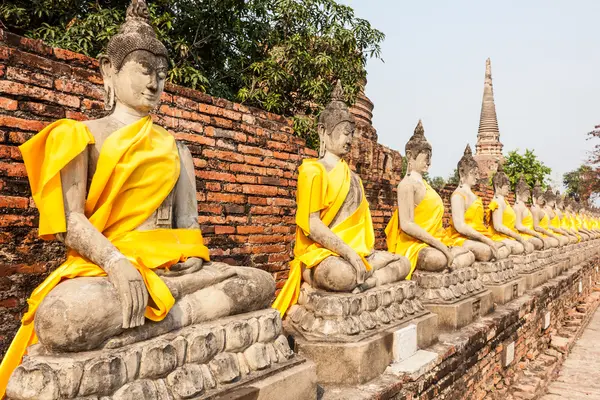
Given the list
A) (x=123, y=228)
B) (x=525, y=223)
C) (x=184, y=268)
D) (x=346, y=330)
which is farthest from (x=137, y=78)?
(x=525, y=223)

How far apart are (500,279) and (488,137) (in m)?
29.8

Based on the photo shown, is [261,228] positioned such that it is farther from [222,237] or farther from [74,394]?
[74,394]

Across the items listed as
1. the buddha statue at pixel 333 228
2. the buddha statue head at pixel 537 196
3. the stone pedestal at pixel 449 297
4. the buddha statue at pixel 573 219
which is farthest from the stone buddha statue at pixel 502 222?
the buddha statue at pixel 573 219

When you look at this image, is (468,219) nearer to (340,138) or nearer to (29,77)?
(340,138)

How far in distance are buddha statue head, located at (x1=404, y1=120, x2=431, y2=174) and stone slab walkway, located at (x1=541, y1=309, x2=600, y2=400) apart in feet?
11.0

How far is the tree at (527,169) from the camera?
19703mm

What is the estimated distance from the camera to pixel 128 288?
6.33 feet

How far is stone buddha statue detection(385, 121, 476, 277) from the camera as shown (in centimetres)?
455

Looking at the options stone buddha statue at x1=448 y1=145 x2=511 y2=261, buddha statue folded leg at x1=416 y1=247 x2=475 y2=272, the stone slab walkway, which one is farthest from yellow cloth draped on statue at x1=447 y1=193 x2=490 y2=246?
the stone slab walkway

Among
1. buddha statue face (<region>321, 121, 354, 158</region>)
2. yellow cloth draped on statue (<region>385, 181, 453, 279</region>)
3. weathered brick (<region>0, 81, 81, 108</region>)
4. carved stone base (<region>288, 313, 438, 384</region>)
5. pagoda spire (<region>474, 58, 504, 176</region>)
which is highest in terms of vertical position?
pagoda spire (<region>474, 58, 504, 176</region>)

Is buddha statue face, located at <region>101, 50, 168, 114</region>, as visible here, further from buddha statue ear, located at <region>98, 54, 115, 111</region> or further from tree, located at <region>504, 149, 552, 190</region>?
tree, located at <region>504, 149, 552, 190</region>

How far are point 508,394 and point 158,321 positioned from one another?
4942 millimetres

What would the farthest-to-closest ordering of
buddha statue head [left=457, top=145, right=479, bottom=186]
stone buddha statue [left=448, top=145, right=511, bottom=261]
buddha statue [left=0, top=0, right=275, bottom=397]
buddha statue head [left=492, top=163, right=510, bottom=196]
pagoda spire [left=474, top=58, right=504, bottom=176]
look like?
1. pagoda spire [left=474, top=58, right=504, bottom=176]
2. buddha statue head [left=492, top=163, right=510, bottom=196]
3. buddha statue head [left=457, top=145, right=479, bottom=186]
4. stone buddha statue [left=448, top=145, right=511, bottom=261]
5. buddha statue [left=0, top=0, right=275, bottom=397]

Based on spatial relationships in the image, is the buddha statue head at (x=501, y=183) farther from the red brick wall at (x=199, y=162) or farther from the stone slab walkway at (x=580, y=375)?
the stone slab walkway at (x=580, y=375)
